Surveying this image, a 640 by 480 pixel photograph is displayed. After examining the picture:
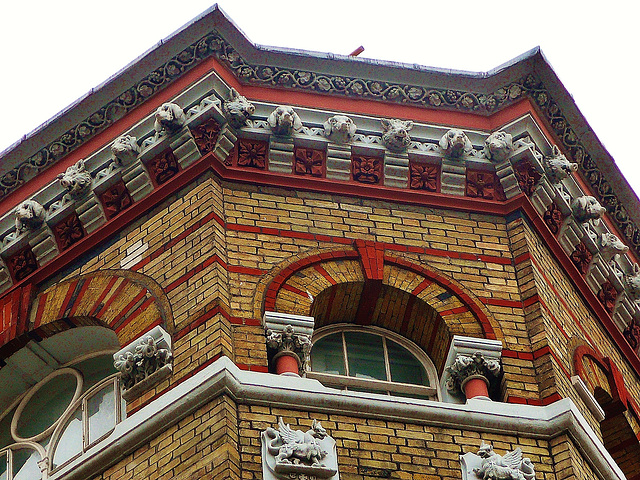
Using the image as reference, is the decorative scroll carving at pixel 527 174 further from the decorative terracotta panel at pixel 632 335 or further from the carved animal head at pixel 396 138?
the decorative terracotta panel at pixel 632 335

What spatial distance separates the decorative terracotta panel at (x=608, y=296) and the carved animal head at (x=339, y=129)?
3.05 meters

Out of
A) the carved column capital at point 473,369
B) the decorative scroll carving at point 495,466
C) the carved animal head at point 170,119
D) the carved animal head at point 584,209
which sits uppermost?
the carved animal head at point 170,119

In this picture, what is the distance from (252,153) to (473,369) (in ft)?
10.4

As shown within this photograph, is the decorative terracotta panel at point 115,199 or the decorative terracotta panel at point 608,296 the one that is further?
the decorative terracotta panel at point 608,296

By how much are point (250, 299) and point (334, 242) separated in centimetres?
127

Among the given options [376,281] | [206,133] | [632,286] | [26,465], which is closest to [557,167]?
[632,286]

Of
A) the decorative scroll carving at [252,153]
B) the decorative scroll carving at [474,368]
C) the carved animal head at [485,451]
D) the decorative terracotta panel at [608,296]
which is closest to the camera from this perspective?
the carved animal head at [485,451]

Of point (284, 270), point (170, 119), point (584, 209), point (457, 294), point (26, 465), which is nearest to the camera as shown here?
point (284, 270)

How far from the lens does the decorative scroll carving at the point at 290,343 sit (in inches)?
544

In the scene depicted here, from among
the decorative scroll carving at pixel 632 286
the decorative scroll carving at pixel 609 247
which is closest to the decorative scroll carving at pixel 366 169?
the decorative scroll carving at pixel 609 247

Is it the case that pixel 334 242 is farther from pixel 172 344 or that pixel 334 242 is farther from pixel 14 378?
pixel 14 378

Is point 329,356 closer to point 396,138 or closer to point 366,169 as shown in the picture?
point 366,169

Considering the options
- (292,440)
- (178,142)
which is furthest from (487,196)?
(292,440)

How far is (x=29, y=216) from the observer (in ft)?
52.1
